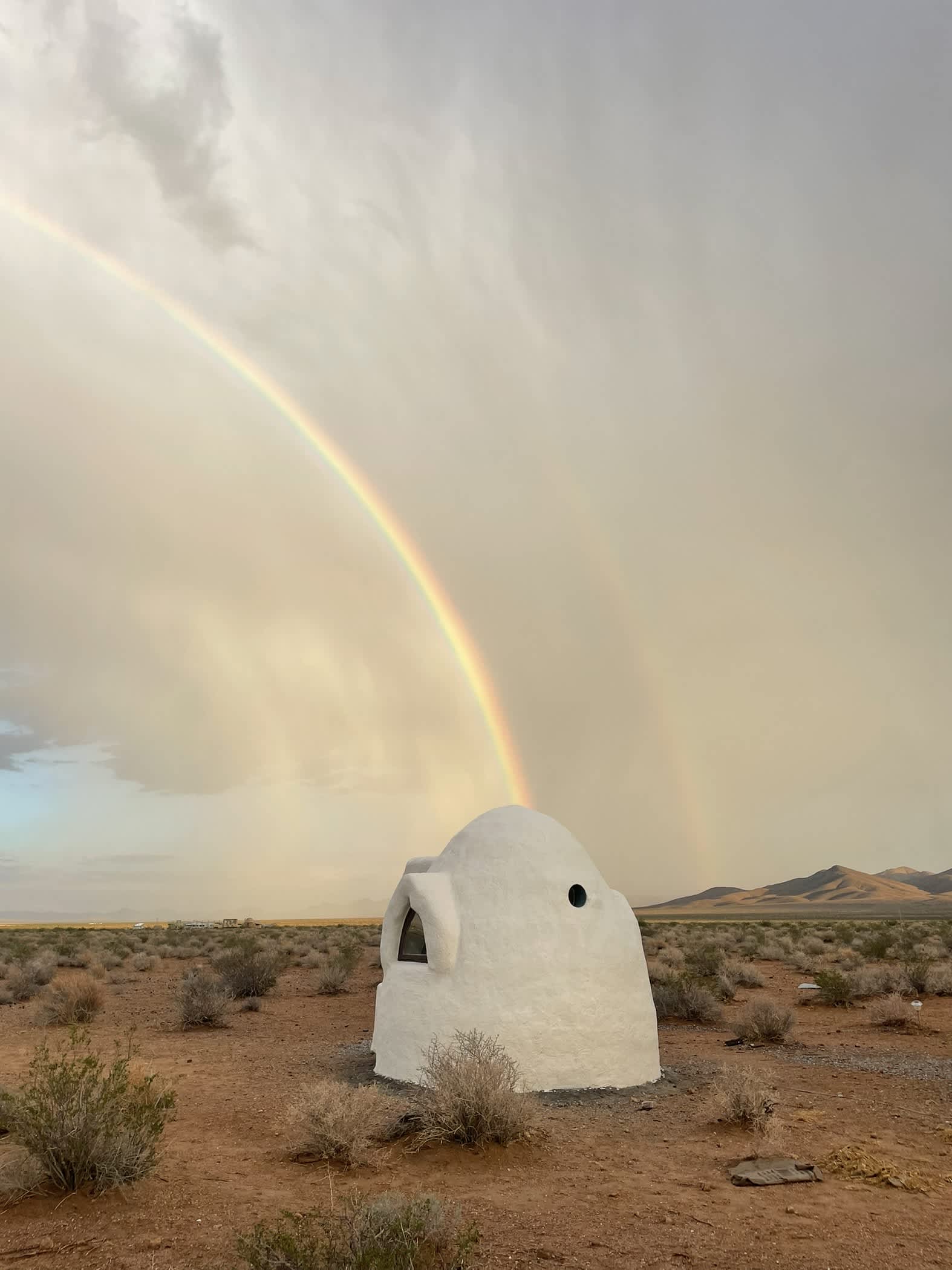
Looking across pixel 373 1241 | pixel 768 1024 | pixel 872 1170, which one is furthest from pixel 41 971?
pixel 373 1241

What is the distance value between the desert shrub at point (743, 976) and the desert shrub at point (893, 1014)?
568 centimetres

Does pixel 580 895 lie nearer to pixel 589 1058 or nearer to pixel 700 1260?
pixel 589 1058

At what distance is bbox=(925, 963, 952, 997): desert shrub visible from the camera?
1967 centimetres

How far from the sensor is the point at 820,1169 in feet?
25.8

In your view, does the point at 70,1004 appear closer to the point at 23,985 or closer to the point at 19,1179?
the point at 23,985

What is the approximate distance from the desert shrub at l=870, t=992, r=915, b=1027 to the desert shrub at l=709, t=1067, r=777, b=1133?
335 inches

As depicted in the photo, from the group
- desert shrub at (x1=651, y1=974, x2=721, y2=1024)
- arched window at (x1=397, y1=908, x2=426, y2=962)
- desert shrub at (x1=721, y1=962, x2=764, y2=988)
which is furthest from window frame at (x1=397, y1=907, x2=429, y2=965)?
desert shrub at (x1=721, y1=962, x2=764, y2=988)

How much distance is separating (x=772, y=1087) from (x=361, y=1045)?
685 cm

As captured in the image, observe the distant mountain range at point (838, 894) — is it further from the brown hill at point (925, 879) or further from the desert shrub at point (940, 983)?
the desert shrub at point (940, 983)

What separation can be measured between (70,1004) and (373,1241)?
15.2 m

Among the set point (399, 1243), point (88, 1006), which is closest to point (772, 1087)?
point (399, 1243)

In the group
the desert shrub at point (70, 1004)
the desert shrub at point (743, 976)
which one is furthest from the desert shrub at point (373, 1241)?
the desert shrub at point (743, 976)

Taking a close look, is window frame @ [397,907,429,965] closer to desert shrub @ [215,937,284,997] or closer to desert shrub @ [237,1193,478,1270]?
desert shrub @ [237,1193,478,1270]

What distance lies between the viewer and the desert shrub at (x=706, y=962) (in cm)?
2358
